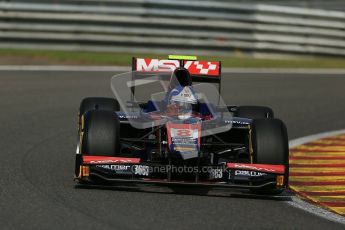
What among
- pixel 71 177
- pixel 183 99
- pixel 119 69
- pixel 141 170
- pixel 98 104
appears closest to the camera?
pixel 141 170

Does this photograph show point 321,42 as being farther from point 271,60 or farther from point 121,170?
point 121,170

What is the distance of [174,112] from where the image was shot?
927 cm

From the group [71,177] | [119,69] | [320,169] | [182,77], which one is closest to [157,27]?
[119,69]

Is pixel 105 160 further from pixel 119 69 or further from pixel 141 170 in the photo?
pixel 119 69

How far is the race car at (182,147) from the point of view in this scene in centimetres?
827

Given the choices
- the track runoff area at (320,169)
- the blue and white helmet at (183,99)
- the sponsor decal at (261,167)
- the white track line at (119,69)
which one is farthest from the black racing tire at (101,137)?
the white track line at (119,69)

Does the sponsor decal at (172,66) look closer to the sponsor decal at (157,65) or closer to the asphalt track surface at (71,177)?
the sponsor decal at (157,65)

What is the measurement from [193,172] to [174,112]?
111 centimetres

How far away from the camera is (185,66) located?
10.3 m

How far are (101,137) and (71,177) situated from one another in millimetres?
690

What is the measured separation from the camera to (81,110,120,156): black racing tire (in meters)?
8.41

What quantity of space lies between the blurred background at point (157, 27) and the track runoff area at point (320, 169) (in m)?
8.38

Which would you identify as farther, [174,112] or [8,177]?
[174,112]

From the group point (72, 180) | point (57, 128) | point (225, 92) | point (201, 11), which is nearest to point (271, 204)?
point (72, 180)
